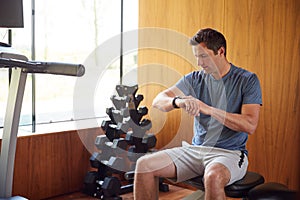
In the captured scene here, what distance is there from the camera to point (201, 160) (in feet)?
7.47

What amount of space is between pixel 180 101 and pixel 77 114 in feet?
4.47

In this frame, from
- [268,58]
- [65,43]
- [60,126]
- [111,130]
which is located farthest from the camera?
[65,43]

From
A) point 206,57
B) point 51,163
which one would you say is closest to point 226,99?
point 206,57

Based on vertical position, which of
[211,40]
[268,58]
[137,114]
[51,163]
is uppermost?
[211,40]

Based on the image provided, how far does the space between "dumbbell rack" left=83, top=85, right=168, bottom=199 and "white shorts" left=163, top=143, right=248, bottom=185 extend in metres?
0.85

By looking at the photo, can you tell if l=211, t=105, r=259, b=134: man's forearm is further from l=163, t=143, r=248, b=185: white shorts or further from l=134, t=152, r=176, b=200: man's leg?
l=134, t=152, r=176, b=200: man's leg

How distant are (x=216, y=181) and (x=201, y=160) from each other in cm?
26

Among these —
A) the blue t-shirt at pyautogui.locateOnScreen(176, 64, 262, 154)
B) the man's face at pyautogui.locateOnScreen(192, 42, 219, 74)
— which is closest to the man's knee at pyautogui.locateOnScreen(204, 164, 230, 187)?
the blue t-shirt at pyautogui.locateOnScreen(176, 64, 262, 154)

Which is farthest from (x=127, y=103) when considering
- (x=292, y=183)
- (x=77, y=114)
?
(x=292, y=183)

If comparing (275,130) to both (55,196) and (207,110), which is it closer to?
(207,110)

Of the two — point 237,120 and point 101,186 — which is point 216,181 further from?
point 101,186

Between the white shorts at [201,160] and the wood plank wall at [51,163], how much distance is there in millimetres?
1098

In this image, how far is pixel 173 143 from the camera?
3.42 metres

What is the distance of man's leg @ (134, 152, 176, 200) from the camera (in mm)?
2227
